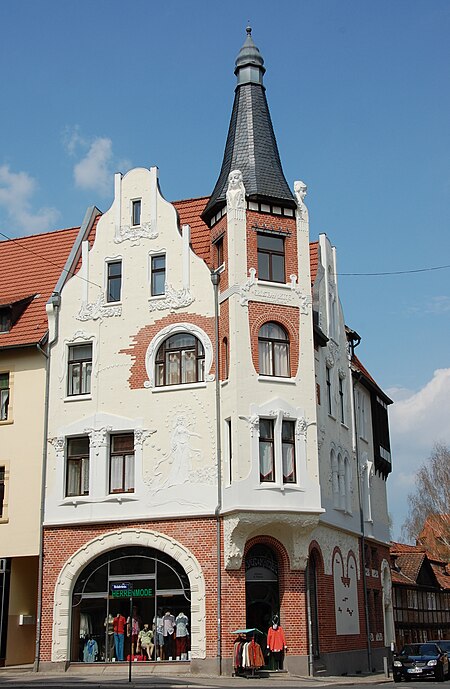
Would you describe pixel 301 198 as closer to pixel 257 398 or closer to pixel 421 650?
pixel 257 398

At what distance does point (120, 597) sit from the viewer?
29.9 m

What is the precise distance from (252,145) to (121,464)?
12.3 metres

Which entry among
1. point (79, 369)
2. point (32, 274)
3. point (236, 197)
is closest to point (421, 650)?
point (79, 369)

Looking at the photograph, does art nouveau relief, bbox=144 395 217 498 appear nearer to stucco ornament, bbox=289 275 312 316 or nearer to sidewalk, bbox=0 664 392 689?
stucco ornament, bbox=289 275 312 316

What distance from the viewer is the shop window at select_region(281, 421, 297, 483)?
30.0 metres

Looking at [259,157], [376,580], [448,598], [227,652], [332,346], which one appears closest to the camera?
[227,652]

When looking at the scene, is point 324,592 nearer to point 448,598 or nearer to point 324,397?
point 324,397

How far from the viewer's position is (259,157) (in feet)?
109

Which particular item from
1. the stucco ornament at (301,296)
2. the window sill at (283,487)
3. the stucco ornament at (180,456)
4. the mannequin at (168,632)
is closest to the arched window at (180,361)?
the stucco ornament at (180,456)

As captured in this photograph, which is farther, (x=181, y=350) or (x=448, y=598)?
(x=448, y=598)

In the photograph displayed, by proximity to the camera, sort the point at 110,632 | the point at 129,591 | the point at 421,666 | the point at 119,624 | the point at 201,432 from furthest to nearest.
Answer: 1. the point at 421,666
2. the point at 201,432
3. the point at 110,632
4. the point at 119,624
5. the point at 129,591

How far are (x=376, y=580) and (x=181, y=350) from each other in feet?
50.0

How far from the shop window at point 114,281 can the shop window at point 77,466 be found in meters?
5.14

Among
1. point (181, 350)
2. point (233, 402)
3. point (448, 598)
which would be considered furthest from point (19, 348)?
point (448, 598)
